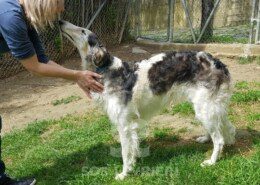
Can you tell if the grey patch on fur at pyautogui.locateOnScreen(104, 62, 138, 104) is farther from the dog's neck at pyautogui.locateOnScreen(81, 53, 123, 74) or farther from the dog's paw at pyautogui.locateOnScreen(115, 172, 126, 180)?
the dog's paw at pyautogui.locateOnScreen(115, 172, 126, 180)

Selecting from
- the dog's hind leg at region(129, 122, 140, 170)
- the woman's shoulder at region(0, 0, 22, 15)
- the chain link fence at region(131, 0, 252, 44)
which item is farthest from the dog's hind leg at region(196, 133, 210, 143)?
the chain link fence at region(131, 0, 252, 44)

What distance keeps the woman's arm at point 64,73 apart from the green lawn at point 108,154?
0.99m

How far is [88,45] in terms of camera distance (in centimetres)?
453

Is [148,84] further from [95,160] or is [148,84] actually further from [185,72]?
[95,160]

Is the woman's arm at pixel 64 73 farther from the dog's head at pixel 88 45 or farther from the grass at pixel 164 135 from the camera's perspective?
the grass at pixel 164 135

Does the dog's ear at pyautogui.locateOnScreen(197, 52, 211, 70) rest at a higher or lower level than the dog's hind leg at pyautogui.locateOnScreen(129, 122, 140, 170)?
higher

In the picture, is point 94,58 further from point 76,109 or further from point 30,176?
point 76,109

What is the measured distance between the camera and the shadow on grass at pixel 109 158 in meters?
4.84

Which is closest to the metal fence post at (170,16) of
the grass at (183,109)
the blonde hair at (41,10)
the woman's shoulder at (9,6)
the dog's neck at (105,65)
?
the grass at (183,109)

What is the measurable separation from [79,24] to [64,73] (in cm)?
712

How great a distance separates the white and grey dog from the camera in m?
4.57

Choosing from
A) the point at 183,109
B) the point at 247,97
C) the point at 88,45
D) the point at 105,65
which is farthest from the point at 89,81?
the point at 247,97

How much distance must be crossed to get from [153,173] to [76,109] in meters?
2.91

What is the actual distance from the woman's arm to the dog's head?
158 mm
